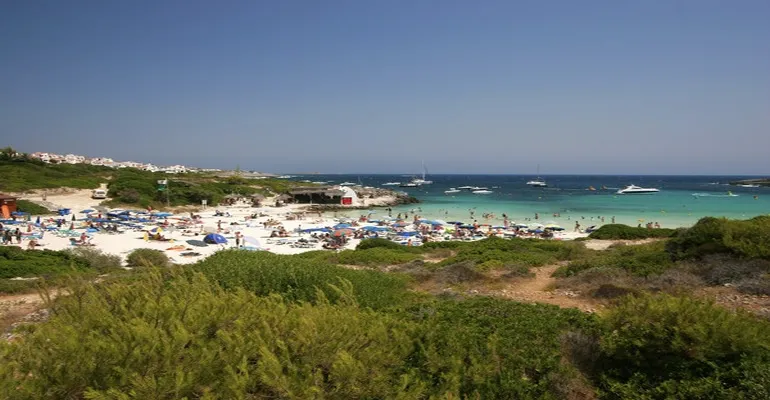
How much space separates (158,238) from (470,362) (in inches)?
1002

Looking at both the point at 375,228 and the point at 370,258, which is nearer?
the point at 370,258

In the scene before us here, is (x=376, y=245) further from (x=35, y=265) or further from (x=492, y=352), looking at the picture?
(x=492, y=352)

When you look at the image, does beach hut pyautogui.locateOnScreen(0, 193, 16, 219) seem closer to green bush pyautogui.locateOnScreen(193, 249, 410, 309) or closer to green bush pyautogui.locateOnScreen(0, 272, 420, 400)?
green bush pyautogui.locateOnScreen(193, 249, 410, 309)

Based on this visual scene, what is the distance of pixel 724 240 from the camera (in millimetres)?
10219

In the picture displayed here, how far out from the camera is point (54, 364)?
10.5ft

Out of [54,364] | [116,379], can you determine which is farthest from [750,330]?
[54,364]

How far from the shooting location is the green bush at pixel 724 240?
380 inches

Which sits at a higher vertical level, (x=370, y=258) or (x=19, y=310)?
(x=19, y=310)

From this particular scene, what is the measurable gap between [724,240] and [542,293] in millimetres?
4971

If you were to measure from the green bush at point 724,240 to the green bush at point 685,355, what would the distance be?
6430 mm

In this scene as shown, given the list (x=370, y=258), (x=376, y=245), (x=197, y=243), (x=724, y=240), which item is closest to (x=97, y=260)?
(x=197, y=243)

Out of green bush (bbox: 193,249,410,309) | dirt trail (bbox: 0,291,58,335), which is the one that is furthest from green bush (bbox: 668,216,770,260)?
dirt trail (bbox: 0,291,58,335)

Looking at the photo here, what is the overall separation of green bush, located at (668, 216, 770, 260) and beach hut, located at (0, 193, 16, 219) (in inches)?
1678

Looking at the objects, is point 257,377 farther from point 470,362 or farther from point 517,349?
point 517,349
